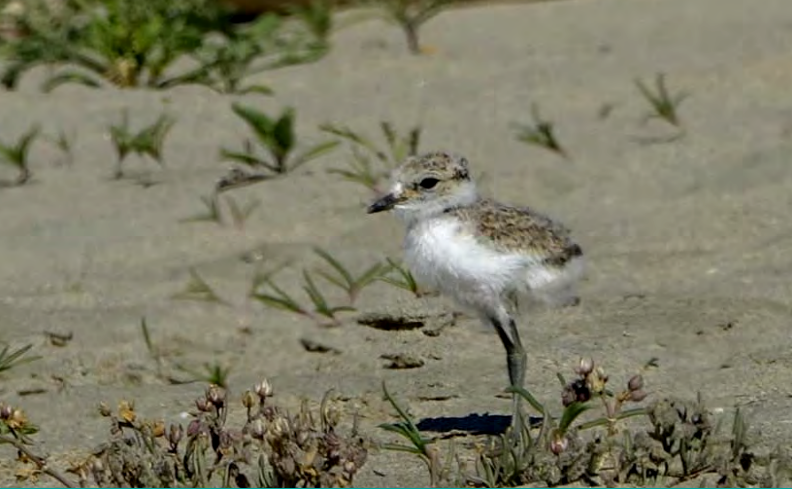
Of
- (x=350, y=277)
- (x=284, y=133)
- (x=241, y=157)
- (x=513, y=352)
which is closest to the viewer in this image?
(x=513, y=352)

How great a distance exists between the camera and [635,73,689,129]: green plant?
6.62 meters

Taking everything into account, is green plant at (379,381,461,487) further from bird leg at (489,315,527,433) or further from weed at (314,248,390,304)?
weed at (314,248,390,304)

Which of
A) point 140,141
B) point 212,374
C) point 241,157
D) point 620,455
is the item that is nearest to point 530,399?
point 620,455

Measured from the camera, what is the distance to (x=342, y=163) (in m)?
6.66

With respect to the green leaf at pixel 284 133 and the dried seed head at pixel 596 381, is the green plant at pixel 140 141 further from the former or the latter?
the dried seed head at pixel 596 381

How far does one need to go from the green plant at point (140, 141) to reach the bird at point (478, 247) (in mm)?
2274

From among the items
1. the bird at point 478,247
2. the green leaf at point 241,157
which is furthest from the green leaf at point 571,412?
the green leaf at point 241,157

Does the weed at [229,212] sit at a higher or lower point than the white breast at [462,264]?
higher

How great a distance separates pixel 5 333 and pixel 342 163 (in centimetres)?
171

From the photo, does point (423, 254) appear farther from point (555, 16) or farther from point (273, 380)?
point (555, 16)

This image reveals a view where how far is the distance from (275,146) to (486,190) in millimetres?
801

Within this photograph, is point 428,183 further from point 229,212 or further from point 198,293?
point 229,212

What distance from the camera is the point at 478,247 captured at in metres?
4.23

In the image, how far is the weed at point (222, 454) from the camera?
11.9 feet
